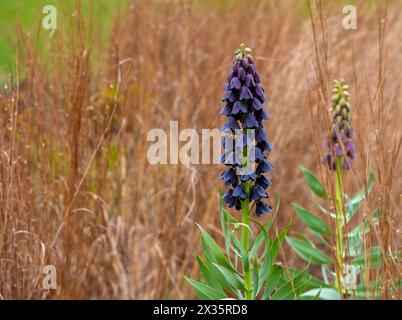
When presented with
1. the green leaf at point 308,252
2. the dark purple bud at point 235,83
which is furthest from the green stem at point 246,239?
the green leaf at point 308,252

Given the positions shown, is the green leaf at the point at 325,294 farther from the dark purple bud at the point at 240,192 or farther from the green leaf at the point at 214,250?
the dark purple bud at the point at 240,192

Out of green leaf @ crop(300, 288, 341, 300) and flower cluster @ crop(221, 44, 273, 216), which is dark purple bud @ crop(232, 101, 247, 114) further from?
green leaf @ crop(300, 288, 341, 300)

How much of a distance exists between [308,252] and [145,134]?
1282 mm

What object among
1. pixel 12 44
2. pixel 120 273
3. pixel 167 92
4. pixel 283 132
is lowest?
pixel 120 273

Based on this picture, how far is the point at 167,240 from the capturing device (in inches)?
147

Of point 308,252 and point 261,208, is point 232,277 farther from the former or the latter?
point 308,252

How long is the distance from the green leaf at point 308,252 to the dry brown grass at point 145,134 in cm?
25

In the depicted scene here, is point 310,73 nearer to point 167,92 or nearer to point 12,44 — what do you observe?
point 167,92

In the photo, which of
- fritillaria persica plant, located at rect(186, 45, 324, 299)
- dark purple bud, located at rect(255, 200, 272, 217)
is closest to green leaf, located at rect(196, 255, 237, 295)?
fritillaria persica plant, located at rect(186, 45, 324, 299)

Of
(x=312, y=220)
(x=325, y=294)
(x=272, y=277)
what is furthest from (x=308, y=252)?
(x=272, y=277)

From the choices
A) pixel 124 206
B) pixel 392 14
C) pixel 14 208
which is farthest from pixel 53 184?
pixel 392 14

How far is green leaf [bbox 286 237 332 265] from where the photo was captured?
3041 millimetres

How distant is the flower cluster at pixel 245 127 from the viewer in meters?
2.16

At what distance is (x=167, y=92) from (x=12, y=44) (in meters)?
1.01
